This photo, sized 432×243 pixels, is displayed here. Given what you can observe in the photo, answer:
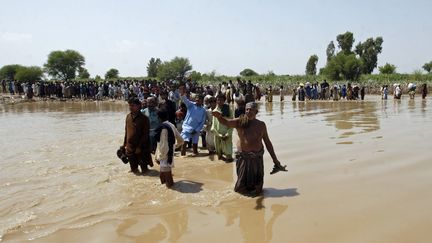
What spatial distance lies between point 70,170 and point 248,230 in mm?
4491

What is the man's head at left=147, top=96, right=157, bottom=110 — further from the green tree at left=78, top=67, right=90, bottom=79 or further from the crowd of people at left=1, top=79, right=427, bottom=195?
the green tree at left=78, top=67, right=90, bottom=79

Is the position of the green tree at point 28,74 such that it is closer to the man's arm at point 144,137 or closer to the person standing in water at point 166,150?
the man's arm at point 144,137

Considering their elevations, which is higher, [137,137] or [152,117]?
[152,117]

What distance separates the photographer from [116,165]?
7.98 m

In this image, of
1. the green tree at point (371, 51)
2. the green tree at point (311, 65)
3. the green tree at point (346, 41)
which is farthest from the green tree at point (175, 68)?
the green tree at point (371, 51)

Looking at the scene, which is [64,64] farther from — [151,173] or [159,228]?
[159,228]

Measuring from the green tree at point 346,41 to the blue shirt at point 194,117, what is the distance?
2235 inches

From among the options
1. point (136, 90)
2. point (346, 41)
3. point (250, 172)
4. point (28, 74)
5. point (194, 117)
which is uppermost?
point (346, 41)

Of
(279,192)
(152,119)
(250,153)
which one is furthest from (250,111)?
(152,119)

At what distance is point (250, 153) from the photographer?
5617 millimetres

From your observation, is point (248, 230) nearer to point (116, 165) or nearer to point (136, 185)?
point (136, 185)

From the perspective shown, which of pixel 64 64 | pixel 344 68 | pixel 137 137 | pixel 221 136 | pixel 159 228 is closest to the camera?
pixel 159 228

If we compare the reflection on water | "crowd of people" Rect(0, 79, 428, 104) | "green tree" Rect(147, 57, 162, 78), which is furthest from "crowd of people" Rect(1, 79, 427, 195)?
"green tree" Rect(147, 57, 162, 78)

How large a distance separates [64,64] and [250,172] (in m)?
68.6
